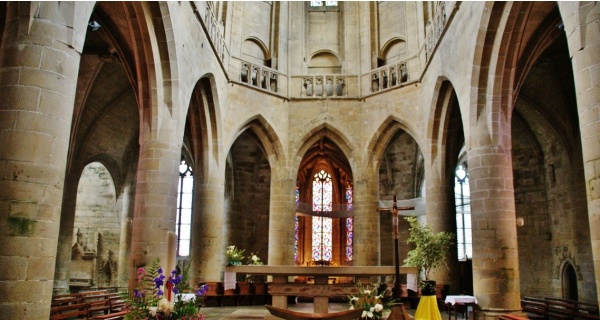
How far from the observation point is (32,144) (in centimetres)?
621

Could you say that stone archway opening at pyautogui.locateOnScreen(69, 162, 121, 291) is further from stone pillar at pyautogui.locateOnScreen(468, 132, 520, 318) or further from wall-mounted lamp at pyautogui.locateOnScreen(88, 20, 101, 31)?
stone pillar at pyautogui.locateOnScreen(468, 132, 520, 318)

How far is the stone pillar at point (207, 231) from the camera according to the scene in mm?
15539

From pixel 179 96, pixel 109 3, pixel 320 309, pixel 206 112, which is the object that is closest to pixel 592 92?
pixel 320 309

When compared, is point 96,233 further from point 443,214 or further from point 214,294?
point 443,214

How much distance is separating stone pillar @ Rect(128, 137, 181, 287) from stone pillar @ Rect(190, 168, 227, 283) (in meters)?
4.20

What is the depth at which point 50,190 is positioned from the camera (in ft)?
20.7

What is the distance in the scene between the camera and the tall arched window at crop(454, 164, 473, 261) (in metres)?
21.4

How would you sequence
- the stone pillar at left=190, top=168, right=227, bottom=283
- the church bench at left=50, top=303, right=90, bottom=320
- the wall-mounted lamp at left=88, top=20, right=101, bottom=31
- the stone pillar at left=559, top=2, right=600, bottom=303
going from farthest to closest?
the stone pillar at left=190, top=168, right=227, bottom=283 → the wall-mounted lamp at left=88, top=20, right=101, bottom=31 → the church bench at left=50, top=303, right=90, bottom=320 → the stone pillar at left=559, top=2, right=600, bottom=303

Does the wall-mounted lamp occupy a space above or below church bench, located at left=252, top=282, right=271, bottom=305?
above

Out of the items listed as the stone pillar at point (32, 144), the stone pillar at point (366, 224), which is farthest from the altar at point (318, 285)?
the stone pillar at point (366, 224)

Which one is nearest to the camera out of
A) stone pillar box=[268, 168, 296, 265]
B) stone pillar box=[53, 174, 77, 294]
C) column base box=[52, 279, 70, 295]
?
column base box=[52, 279, 70, 295]

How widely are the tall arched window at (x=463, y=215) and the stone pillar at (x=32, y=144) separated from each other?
1779 cm

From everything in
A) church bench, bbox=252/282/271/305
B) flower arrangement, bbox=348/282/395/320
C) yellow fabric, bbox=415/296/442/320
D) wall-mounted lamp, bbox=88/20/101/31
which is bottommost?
church bench, bbox=252/282/271/305

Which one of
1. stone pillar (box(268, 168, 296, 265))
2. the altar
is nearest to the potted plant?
the altar
